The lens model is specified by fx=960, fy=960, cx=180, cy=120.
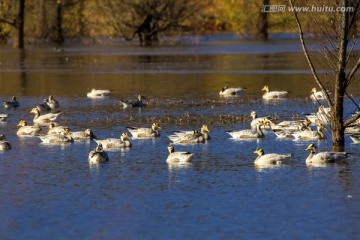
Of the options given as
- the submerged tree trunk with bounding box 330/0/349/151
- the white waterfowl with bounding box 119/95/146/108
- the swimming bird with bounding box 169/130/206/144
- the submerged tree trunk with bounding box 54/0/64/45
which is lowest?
the swimming bird with bounding box 169/130/206/144

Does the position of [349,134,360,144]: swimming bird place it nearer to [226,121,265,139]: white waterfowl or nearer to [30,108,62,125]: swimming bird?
[226,121,265,139]: white waterfowl

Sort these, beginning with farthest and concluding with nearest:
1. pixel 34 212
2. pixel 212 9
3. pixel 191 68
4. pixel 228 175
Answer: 1. pixel 212 9
2. pixel 191 68
3. pixel 228 175
4. pixel 34 212

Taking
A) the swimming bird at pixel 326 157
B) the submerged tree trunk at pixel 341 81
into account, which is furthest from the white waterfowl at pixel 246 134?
the swimming bird at pixel 326 157

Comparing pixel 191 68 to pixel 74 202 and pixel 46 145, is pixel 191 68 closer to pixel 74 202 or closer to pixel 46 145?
pixel 46 145

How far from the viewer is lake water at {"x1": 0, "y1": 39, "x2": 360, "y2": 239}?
15914 mm

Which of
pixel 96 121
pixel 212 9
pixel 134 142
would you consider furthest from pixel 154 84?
pixel 212 9

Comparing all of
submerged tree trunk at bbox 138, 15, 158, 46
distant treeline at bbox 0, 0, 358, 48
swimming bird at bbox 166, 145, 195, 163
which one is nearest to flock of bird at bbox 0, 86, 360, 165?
swimming bird at bbox 166, 145, 195, 163

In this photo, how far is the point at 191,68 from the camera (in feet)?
179

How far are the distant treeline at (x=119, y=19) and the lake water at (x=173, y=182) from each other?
3995 centimetres

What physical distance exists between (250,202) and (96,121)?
538 inches

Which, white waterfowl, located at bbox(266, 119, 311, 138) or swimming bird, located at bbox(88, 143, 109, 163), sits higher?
white waterfowl, located at bbox(266, 119, 311, 138)

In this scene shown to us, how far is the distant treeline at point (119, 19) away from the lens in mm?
80250

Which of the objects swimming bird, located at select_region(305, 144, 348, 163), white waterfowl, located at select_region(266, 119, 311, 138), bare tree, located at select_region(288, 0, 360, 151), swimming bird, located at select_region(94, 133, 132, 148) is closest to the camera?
swimming bird, located at select_region(305, 144, 348, 163)

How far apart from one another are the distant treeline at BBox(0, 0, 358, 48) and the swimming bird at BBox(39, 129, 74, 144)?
4790 cm
